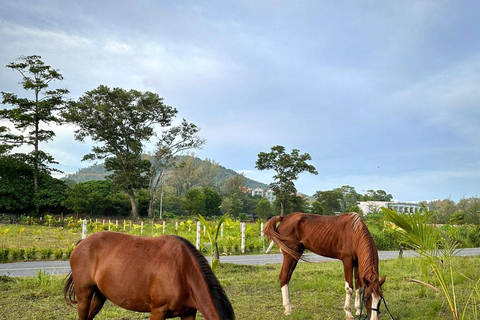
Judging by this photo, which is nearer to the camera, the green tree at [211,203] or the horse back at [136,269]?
the horse back at [136,269]

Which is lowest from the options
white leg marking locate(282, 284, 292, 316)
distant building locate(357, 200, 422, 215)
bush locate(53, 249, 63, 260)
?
bush locate(53, 249, 63, 260)

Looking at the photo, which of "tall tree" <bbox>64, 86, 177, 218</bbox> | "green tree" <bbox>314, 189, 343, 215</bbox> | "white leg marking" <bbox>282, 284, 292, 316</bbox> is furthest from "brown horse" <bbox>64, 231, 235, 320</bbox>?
"green tree" <bbox>314, 189, 343, 215</bbox>

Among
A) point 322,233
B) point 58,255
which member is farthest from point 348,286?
point 58,255

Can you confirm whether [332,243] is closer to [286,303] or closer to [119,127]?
[286,303]

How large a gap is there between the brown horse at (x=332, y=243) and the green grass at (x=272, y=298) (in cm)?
55

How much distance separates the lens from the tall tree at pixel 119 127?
41.0m

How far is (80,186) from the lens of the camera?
38156mm

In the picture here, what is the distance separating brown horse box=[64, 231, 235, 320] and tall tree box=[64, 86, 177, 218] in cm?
3682

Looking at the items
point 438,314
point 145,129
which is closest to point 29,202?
point 145,129

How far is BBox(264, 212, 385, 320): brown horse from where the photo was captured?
5.91 meters

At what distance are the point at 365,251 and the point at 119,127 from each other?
132 feet

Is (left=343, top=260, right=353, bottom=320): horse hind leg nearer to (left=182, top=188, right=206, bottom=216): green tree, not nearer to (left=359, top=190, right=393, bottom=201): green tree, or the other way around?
(left=182, top=188, right=206, bottom=216): green tree

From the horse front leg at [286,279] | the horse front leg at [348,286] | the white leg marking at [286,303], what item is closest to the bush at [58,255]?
the horse front leg at [286,279]

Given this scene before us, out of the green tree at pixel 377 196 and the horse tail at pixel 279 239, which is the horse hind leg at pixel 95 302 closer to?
the horse tail at pixel 279 239
